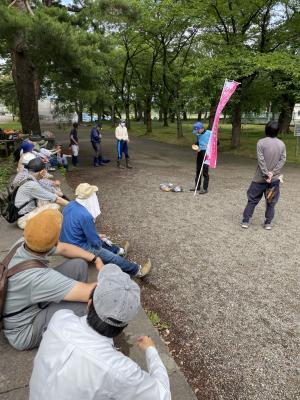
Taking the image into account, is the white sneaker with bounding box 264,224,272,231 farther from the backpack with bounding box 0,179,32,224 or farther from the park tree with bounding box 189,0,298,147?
the park tree with bounding box 189,0,298,147

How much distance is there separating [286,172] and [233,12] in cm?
716

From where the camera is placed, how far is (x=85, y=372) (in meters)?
1.45

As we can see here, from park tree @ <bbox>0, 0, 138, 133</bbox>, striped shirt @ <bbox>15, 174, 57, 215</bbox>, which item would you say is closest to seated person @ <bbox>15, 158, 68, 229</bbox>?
striped shirt @ <bbox>15, 174, 57, 215</bbox>

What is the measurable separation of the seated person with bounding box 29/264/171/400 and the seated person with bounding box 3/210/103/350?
66 cm

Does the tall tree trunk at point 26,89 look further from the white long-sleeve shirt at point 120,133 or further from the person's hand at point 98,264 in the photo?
the person's hand at point 98,264

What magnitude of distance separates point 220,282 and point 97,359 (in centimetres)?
298

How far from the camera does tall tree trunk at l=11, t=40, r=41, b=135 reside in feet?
40.2

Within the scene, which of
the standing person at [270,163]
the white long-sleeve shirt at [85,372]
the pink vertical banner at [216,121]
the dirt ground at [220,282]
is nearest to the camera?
the white long-sleeve shirt at [85,372]

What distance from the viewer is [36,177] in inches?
202

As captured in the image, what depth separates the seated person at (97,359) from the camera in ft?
4.79

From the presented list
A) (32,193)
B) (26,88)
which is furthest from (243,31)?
(32,193)

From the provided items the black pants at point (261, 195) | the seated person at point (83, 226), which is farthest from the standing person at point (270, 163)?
the seated person at point (83, 226)

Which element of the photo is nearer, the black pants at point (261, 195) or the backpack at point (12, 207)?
the backpack at point (12, 207)

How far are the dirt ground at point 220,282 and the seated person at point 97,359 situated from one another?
1390mm
